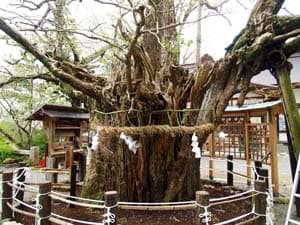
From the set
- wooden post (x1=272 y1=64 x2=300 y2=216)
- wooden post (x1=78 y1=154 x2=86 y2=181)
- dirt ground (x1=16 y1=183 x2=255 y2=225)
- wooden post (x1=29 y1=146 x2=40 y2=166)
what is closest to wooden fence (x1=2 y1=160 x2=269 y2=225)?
dirt ground (x1=16 y1=183 x2=255 y2=225)

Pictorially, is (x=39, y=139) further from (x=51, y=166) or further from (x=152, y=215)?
(x=152, y=215)

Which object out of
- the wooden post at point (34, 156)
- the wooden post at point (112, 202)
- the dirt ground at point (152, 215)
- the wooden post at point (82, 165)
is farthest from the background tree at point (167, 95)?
the wooden post at point (34, 156)

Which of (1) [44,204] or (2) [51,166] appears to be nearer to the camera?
(1) [44,204]

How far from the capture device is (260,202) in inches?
147

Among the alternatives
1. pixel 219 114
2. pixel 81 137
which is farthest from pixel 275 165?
pixel 81 137

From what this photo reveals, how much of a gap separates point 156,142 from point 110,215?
1.71m

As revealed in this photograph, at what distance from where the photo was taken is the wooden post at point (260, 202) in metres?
3.68

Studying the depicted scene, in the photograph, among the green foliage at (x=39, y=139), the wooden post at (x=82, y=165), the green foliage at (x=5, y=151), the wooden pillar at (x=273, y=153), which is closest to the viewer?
the wooden pillar at (x=273, y=153)

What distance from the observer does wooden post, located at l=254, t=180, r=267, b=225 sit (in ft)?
12.1

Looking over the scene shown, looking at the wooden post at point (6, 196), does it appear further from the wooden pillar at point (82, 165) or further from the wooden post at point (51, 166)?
the wooden pillar at point (82, 165)

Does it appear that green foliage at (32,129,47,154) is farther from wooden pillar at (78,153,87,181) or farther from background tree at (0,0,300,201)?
background tree at (0,0,300,201)

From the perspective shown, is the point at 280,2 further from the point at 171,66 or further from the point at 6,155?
the point at 6,155

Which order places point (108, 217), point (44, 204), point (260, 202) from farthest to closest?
point (260, 202) < point (44, 204) < point (108, 217)

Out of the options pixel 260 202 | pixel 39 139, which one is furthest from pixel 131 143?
pixel 39 139
